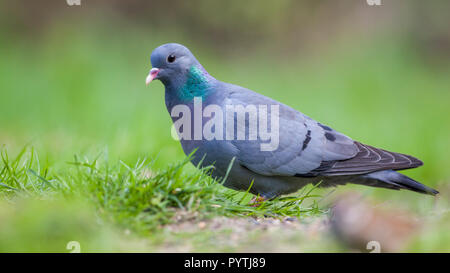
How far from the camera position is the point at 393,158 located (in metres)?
4.37

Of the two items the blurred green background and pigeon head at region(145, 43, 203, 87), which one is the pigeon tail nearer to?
pigeon head at region(145, 43, 203, 87)

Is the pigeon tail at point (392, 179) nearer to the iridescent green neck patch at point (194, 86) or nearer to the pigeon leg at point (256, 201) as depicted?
the pigeon leg at point (256, 201)

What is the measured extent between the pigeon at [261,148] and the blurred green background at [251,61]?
2780 mm

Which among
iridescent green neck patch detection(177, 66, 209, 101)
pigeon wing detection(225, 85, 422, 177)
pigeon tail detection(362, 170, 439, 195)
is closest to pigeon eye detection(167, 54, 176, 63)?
iridescent green neck patch detection(177, 66, 209, 101)

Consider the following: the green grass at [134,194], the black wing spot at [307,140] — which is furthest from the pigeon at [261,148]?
the green grass at [134,194]

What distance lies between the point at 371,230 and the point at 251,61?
9.26 metres

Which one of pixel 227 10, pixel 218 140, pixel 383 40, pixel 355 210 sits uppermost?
pixel 227 10

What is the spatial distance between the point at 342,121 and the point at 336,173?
172 inches

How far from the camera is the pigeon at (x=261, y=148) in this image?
400 centimetres

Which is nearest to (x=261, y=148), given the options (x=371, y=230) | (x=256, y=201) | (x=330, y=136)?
(x=256, y=201)

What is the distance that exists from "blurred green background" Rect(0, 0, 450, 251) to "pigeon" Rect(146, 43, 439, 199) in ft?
9.12

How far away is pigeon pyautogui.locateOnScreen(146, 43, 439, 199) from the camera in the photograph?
400cm
